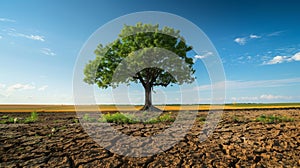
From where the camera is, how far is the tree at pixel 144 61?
15.9 meters

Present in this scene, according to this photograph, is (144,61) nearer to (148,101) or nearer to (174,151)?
(148,101)

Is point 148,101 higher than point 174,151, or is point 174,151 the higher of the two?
point 148,101

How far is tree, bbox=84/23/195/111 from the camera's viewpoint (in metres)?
15.9

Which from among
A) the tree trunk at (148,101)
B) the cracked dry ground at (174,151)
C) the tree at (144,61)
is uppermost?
the tree at (144,61)

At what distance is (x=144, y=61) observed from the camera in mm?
15344

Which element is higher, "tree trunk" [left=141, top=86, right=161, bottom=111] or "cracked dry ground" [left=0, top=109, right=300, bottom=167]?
"tree trunk" [left=141, top=86, right=161, bottom=111]

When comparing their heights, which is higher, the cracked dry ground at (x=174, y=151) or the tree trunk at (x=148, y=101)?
the tree trunk at (x=148, y=101)

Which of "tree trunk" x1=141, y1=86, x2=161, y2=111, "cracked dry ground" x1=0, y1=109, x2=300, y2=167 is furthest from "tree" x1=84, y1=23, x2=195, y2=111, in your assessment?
"cracked dry ground" x1=0, y1=109, x2=300, y2=167

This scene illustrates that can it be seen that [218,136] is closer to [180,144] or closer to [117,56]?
[180,144]

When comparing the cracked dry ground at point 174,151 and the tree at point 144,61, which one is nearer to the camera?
the cracked dry ground at point 174,151

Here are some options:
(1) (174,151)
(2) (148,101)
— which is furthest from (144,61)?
(1) (174,151)

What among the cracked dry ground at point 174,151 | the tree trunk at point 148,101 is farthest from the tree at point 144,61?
the cracked dry ground at point 174,151

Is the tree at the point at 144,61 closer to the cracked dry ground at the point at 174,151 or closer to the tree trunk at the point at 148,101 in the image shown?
the tree trunk at the point at 148,101

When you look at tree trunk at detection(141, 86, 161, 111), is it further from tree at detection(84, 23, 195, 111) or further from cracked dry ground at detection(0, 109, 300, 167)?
cracked dry ground at detection(0, 109, 300, 167)
